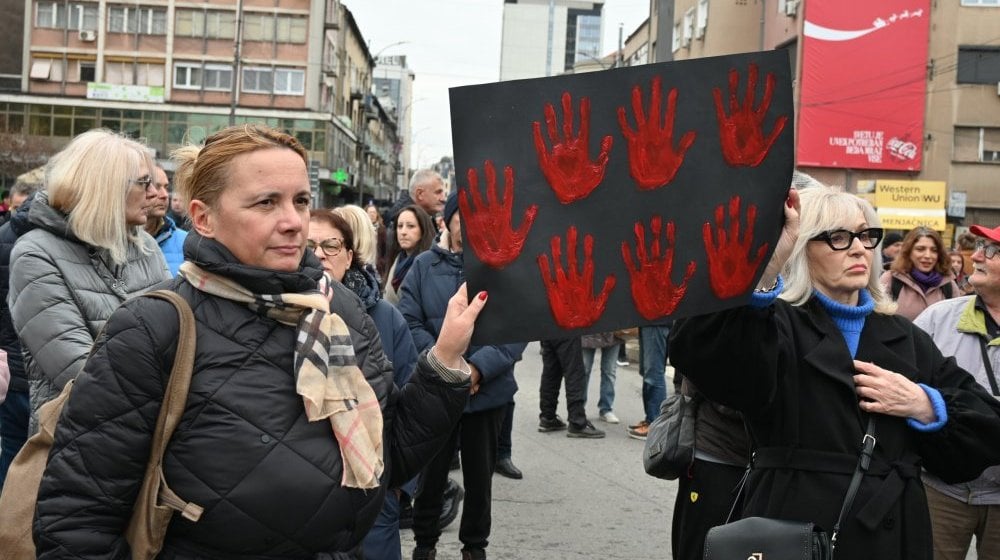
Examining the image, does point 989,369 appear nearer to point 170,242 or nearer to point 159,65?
point 170,242

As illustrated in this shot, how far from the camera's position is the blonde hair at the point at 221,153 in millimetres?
2377

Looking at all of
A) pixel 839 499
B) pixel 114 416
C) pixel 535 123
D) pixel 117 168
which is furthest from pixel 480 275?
pixel 117 168

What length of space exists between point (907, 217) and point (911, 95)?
1013 centimetres

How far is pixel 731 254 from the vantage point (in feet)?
8.70

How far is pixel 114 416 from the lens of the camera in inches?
87.0

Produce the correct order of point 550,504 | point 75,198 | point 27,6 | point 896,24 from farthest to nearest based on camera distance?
point 27,6
point 896,24
point 550,504
point 75,198

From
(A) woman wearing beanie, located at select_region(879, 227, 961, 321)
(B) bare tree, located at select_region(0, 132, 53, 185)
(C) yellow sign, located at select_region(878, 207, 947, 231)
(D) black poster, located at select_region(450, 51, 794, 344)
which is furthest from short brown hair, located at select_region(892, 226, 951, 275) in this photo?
(B) bare tree, located at select_region(0, 132, 53, 185)

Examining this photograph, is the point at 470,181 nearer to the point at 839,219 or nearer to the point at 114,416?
the point at 114,416

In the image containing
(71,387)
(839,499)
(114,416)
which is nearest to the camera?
(114,416)

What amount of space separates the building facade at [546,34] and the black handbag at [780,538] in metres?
162

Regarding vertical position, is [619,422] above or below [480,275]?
below

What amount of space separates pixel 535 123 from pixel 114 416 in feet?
3.82

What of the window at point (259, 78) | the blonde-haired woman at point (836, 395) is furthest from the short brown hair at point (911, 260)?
the window at point (259, 78)

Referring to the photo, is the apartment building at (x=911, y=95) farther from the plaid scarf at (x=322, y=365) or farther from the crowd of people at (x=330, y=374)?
the plaid scarf at (x=322, y=365)
